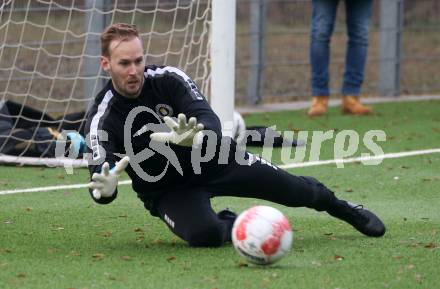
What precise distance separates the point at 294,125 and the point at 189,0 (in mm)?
1562

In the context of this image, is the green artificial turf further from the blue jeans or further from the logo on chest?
the blue jeans

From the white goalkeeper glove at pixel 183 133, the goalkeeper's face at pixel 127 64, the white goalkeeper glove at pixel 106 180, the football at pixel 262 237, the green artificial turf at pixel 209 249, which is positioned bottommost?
the green artificial turf at pixel 209 249

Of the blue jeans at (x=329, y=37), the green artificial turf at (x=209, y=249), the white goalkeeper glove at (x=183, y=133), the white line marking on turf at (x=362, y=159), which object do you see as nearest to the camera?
the green artificial turf at (x=209, y=249)

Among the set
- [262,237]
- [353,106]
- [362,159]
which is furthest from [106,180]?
[353,106]

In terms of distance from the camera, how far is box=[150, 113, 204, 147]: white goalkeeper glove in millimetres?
5344

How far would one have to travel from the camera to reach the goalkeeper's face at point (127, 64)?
585cm

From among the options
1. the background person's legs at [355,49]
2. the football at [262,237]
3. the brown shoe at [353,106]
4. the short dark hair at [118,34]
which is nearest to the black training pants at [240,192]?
the football at [262,237]

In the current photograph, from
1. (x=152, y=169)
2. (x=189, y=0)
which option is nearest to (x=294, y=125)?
(x=189, y=0)

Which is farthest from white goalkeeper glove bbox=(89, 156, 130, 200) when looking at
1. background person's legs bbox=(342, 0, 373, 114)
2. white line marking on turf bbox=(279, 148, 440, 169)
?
background person's legs bbox=(342, 0, 373, 114)

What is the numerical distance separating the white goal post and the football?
10.1ft

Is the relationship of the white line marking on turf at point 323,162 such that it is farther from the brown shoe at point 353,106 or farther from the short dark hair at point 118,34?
the short dark hair at point 118,34

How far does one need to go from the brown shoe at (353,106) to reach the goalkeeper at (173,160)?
4907mm

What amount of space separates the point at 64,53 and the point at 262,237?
5927 mm

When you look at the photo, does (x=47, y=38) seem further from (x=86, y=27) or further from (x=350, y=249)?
(x=350, y=249)
